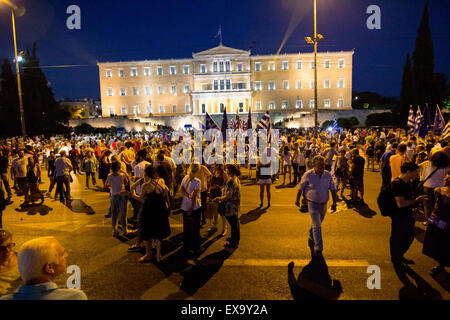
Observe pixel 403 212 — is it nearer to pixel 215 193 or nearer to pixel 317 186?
pixel 317 186

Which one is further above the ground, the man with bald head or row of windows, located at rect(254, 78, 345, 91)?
row of windows, located at rect(254, 78, 345, 91)

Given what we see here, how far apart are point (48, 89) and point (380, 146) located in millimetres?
44353

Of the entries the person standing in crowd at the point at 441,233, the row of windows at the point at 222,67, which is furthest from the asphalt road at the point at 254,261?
the row of windows at the point at 222,67

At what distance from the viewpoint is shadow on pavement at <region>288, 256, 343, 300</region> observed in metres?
3.83

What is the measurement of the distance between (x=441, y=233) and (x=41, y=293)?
472cm

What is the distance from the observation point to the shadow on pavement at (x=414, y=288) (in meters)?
3.72

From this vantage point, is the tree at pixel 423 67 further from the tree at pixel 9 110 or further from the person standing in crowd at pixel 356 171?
the tree at pixel 9 110

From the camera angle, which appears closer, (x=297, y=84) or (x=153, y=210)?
(x=153, y=210)

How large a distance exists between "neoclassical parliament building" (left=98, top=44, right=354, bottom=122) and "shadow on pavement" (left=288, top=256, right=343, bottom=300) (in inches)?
2382

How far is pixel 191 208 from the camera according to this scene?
5172mm

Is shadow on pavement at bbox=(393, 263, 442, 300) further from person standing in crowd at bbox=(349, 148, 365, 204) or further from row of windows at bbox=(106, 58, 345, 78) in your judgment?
row of windows at bbox=(106, 58, 345, 78)

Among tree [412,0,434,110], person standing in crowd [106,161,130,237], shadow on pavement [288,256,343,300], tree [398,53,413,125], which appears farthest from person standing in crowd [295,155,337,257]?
tree [412,0,434,110]

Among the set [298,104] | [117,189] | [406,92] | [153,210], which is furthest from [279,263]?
[298,104]

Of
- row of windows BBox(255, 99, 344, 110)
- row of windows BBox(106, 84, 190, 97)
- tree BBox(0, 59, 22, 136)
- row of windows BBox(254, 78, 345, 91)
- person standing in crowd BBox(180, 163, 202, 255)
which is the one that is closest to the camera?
person standing in crowd BBox(180, 163, 202, 255)
